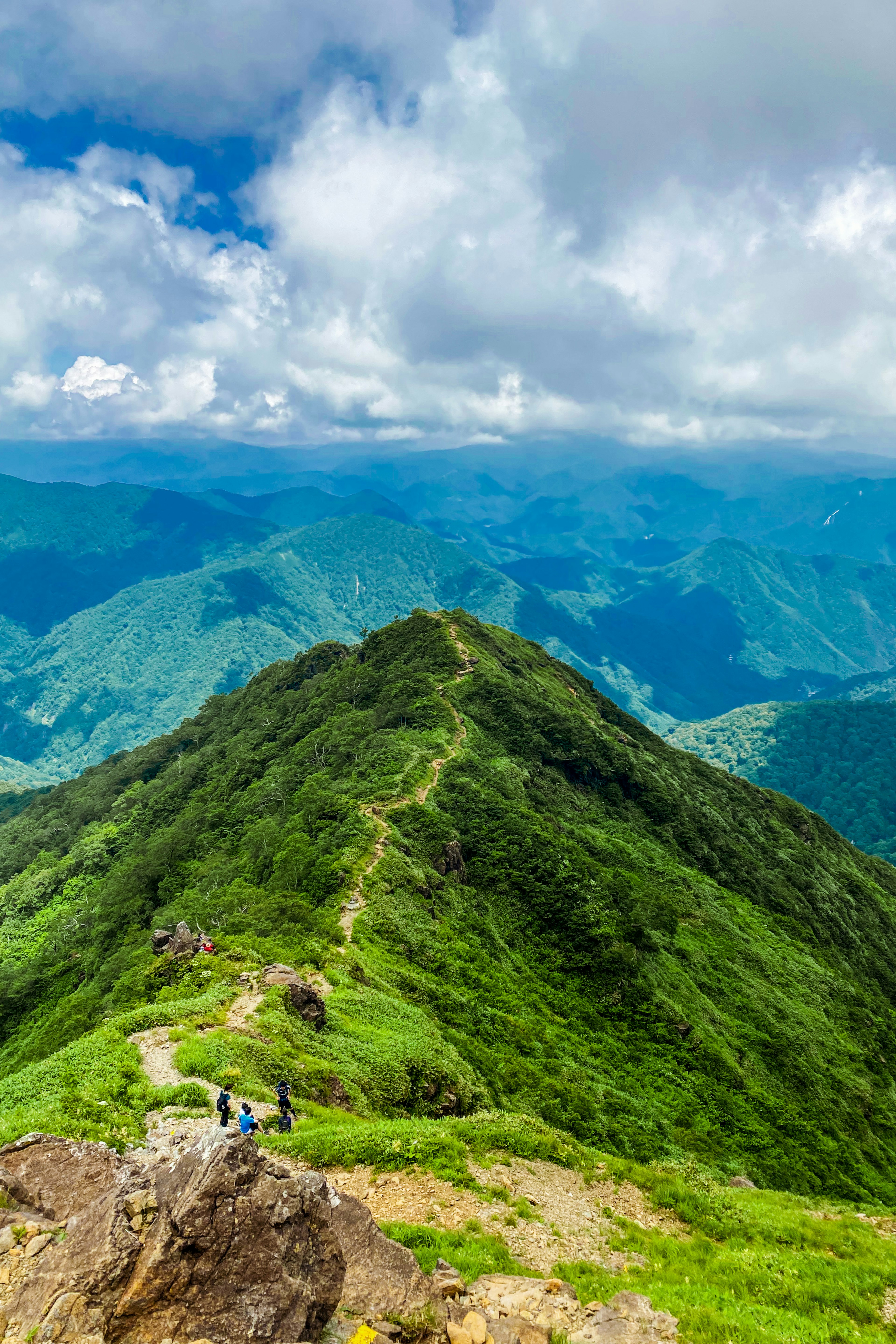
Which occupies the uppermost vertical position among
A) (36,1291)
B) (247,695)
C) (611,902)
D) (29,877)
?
(247,695)

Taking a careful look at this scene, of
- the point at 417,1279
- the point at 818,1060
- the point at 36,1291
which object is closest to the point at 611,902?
the point at 818,1060

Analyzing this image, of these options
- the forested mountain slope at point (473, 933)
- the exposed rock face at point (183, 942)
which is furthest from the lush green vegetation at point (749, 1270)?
the exposed rock face at point (183, 942)

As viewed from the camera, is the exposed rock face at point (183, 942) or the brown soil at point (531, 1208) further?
the exposed rock face at point (183, 942)

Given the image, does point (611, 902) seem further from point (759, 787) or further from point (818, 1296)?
point (759, 787)

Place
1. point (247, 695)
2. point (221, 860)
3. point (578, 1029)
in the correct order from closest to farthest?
1. point (578, 1029)
2. point (221, 860)
3. point (247, 695)

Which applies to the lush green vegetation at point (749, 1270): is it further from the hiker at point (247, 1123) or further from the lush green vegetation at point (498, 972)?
the hiker at point (247, 1123)

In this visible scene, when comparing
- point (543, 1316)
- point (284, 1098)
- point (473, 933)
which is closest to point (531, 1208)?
point (543, 1316)

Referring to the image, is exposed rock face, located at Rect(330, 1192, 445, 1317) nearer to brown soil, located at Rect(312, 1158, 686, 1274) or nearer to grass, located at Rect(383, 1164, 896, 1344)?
grass, located at Rect(383, 1164, 896, 1344)
